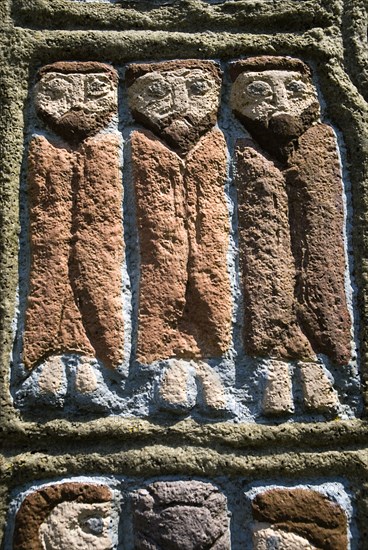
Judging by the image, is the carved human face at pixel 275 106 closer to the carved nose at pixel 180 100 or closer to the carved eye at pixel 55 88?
the carved nose at pixel 180 100

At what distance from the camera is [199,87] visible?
1167mm

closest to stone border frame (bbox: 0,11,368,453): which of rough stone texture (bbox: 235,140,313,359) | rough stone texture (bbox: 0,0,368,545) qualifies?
rough stone texture (bbox: 0,0,368,545)

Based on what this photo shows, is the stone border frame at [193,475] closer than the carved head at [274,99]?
Yes

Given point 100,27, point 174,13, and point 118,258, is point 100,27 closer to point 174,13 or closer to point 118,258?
point 174,13

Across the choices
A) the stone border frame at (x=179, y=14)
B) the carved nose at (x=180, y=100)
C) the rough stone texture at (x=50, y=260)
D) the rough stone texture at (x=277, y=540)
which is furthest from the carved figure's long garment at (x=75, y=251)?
the rough stone texture at (x=277, y=540)

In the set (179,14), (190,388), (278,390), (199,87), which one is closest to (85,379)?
(190,388)

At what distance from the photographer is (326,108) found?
118cm

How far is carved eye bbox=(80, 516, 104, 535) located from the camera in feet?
3.24

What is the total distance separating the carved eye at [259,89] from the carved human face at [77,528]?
67 centimetres

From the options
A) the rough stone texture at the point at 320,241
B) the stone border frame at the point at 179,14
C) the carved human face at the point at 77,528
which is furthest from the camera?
the stone border frame at the point at 179,14

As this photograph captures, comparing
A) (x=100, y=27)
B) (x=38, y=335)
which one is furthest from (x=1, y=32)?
(x=38, y=335)

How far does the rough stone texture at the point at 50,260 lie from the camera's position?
3.43 feet

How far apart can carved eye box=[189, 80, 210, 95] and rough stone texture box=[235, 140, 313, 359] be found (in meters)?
0.11

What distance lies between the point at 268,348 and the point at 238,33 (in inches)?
21.0
